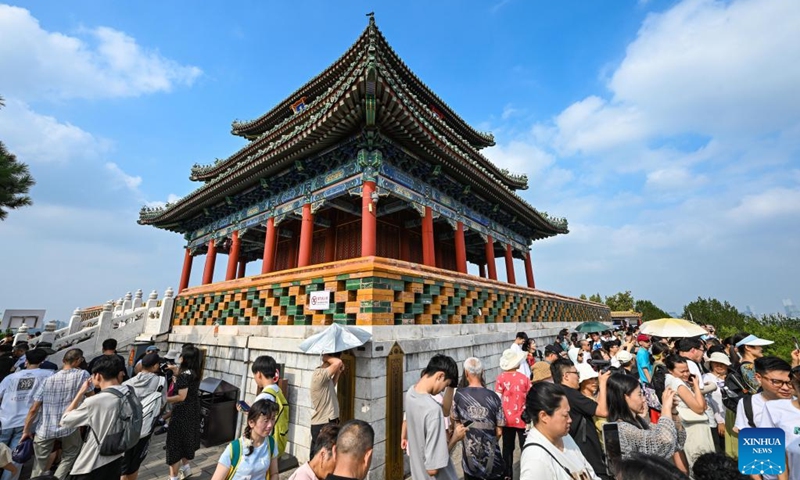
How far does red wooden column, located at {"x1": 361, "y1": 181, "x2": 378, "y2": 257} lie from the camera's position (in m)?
8.73

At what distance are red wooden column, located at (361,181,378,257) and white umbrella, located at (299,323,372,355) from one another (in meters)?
4.61

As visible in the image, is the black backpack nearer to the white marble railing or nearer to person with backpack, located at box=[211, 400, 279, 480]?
person with backpack, located at box=[211, 400, 279, 480]

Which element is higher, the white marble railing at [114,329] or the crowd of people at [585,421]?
the white marble railing at [114,329]

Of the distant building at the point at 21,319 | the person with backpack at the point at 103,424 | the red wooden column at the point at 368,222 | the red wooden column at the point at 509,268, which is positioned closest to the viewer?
the person with backpack at the point at 103,424

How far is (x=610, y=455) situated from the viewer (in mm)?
2465

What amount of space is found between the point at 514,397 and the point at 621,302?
4280cm

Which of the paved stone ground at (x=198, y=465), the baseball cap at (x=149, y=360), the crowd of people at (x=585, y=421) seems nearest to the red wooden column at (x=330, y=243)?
the paved stone ground at (x=198, y=465)

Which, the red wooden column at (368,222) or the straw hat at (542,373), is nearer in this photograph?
the straw hat at (542,373)

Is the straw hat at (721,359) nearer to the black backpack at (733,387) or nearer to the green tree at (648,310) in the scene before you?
the black backpack at (733,387)

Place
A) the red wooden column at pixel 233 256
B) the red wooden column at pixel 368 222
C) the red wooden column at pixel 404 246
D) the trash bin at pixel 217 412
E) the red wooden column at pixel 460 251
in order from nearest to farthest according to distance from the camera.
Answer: the trash bin at pixel 217 412 < the red wooden column at pixel 368 222 < the red wooden column at pixel 460 251 < the red wooden column at pixel 404 246 < the red wooden column at pixel 233 256

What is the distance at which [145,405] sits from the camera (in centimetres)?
353

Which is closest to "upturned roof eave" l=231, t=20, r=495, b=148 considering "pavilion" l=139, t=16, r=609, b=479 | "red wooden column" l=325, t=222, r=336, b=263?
"pavilion" l=139, t=16, r=609, b=479

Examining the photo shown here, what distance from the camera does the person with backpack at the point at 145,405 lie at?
11.3 feet

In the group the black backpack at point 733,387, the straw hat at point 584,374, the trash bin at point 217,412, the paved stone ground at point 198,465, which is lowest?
the paved stone ground at point 198,465
